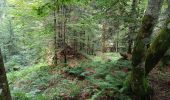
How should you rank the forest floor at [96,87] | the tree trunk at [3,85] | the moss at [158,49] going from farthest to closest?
the moss at [158,49]
the forest floor at [96,87]
the tree trunk at [3,85]

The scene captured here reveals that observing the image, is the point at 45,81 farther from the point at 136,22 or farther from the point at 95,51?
the point at 95,51

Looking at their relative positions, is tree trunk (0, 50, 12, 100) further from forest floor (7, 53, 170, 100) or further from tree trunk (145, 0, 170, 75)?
tree trunk (145, 0, 170, 75)

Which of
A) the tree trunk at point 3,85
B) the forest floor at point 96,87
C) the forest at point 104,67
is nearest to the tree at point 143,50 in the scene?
the forest at point 104,67

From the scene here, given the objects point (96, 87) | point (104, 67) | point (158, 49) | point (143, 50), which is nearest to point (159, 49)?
point (158, 49)

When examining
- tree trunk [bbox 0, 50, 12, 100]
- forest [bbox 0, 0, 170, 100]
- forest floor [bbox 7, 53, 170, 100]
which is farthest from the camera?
forest floor [bbox 7, 53, 170, 100]

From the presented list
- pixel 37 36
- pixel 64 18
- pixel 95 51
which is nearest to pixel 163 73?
pixel 64 18

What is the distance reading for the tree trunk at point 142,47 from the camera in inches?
215

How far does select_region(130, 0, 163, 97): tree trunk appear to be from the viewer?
5453 millimetres

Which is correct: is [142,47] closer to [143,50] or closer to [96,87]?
[143,50]

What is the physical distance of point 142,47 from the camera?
5.72 meters

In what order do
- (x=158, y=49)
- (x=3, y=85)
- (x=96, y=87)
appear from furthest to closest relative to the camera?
(x=96, y=87) < (x=158, y=49) < (x=3, y=85)

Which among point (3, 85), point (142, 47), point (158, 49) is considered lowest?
point (3, 85)

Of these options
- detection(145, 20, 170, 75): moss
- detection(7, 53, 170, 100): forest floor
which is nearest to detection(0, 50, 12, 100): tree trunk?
detection(7, 53, 170, 100): forest floor

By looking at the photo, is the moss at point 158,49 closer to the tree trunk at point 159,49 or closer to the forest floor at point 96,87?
the tree trunk at point 159,49
